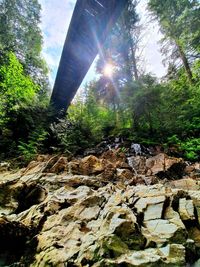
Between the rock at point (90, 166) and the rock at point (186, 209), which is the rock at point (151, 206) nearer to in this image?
the rock at point (186, 209)

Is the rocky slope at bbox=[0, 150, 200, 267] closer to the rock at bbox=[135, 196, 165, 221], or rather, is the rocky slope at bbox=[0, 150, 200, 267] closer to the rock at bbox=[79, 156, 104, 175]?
the rock at bbox=[135, 196, 165, 221]

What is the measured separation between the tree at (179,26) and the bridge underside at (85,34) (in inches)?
191

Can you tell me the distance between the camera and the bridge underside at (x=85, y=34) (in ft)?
20.7

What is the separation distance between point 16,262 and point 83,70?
784cm

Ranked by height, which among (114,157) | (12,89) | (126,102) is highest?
(12,89)

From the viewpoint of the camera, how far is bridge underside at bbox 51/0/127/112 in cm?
631

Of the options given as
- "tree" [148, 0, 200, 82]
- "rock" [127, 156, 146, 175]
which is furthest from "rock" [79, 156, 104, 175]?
"tree" [148, 0, 200, 82]

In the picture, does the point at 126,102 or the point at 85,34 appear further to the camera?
the point at 126,102

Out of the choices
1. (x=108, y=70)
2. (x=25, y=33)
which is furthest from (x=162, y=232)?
(x=25, y=33)

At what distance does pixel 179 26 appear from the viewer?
11008 millimetres

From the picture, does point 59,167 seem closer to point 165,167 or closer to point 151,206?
point 165,167

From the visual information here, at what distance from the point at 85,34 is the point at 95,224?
19.0 ft

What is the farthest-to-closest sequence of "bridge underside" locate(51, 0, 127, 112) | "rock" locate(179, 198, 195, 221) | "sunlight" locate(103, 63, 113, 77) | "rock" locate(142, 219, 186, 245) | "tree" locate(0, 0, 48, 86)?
"sunlight" locate(103, 63, 113, 77) → "tree" locate(0, 0, 48, 86) → "bridge underside" locate(51, 0, 127, 112) → "rock" locate(179, 198, 195, 221) → "rock" locate(142, 219, 186, 245)

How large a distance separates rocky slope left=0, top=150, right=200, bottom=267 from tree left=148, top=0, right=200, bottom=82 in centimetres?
788
